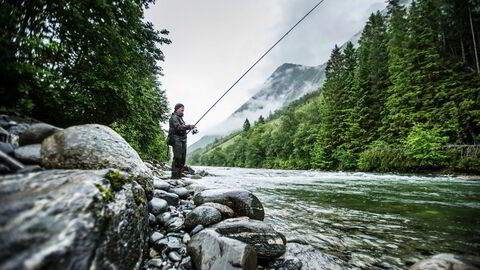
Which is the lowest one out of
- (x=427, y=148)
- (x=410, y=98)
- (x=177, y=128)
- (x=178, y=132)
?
(x=178, y=132)


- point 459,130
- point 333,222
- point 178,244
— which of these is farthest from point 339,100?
point 178,244

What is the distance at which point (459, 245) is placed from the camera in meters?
3.42

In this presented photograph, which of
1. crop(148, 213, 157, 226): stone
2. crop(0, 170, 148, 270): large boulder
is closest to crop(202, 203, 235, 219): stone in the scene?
crop(148, 213, 157, 226): stone

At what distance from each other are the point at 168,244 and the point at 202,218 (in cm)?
66

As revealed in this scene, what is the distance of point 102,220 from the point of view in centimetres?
190

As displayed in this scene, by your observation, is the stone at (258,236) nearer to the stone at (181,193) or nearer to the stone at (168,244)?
the stone at (168,244)

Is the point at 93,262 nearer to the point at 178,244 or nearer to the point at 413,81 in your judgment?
the point at 178,244

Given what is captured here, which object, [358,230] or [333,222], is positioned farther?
[333,222]

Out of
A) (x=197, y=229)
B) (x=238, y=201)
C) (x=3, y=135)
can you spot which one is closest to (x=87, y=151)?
(x=3, y=135)

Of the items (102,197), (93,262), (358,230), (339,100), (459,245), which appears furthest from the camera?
(339,100)

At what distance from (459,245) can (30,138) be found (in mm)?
6253

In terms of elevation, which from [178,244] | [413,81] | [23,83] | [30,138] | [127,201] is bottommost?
[178,244]

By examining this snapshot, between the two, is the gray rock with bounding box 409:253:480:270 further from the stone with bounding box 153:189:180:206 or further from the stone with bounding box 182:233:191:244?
the stone with bounding box 153:189:180:206

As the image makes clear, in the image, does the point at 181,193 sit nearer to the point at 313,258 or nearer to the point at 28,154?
the point at 28,154
